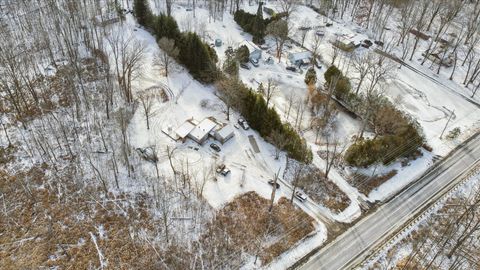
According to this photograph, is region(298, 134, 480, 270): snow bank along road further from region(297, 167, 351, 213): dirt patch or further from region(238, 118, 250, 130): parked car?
region(238, 118, 250, 130): parked car

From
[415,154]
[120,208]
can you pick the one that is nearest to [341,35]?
[415,154]

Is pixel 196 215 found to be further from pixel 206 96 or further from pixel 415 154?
pixel 415 154

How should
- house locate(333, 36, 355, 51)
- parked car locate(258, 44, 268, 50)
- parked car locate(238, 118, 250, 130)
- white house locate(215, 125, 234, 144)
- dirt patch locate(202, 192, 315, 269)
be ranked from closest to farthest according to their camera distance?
dirt patch locate(202, 192, 315, 269) → white house locate(215, 125, 234, 144) → parked car locate(238, 118, 250, 130) → house locate(333, 36, 355, 51) → parked car locate(258, 44, 268, 50)

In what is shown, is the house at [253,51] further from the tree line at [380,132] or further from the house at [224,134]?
Answer: the house at [224,134]

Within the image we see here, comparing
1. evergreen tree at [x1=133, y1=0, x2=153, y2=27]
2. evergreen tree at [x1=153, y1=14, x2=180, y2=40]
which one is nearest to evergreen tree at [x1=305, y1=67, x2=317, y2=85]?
evergreen tree at [x1=153, y1=14, x2=180, y2=40]

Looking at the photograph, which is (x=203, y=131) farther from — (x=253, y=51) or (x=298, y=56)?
(x=298, y=56)
